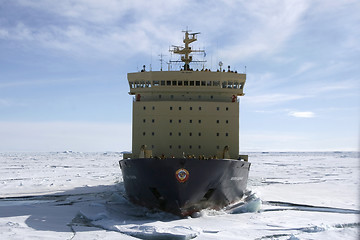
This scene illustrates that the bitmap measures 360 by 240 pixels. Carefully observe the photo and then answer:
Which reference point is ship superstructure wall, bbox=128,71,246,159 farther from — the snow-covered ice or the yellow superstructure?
the snow-covered ice

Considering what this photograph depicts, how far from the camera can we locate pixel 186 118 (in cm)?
1788

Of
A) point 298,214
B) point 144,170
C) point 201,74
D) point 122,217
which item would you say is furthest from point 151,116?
point 298,214

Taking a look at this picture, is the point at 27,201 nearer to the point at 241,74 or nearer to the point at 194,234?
the point at 194,234

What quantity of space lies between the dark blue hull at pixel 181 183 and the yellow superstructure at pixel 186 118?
3.05 meters

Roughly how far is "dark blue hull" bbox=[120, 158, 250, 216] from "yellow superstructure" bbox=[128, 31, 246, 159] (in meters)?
3.05

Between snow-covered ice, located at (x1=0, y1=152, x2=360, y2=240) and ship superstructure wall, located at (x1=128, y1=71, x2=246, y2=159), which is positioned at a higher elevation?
ship superstructure wall, located at (x1=128, y1=71, x2=246, y2=159)

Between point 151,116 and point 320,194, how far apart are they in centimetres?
1031

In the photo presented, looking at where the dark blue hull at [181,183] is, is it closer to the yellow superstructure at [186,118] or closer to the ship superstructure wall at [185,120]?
the yellow superstructure at [186,118]

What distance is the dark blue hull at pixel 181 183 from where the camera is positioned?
1298 centimetres

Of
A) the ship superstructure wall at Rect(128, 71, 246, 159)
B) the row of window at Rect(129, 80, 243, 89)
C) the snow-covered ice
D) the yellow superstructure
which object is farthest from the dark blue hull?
the row of window at Rect(129, 80, 243, 89)

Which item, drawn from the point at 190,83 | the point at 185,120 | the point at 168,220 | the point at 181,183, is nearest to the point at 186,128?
the point at 185,120

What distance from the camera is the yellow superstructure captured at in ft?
58.1

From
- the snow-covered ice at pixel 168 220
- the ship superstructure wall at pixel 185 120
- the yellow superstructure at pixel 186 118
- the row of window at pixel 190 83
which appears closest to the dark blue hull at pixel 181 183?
the snow-covered ice at pixel 168 220

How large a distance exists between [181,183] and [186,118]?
5.43 metres
